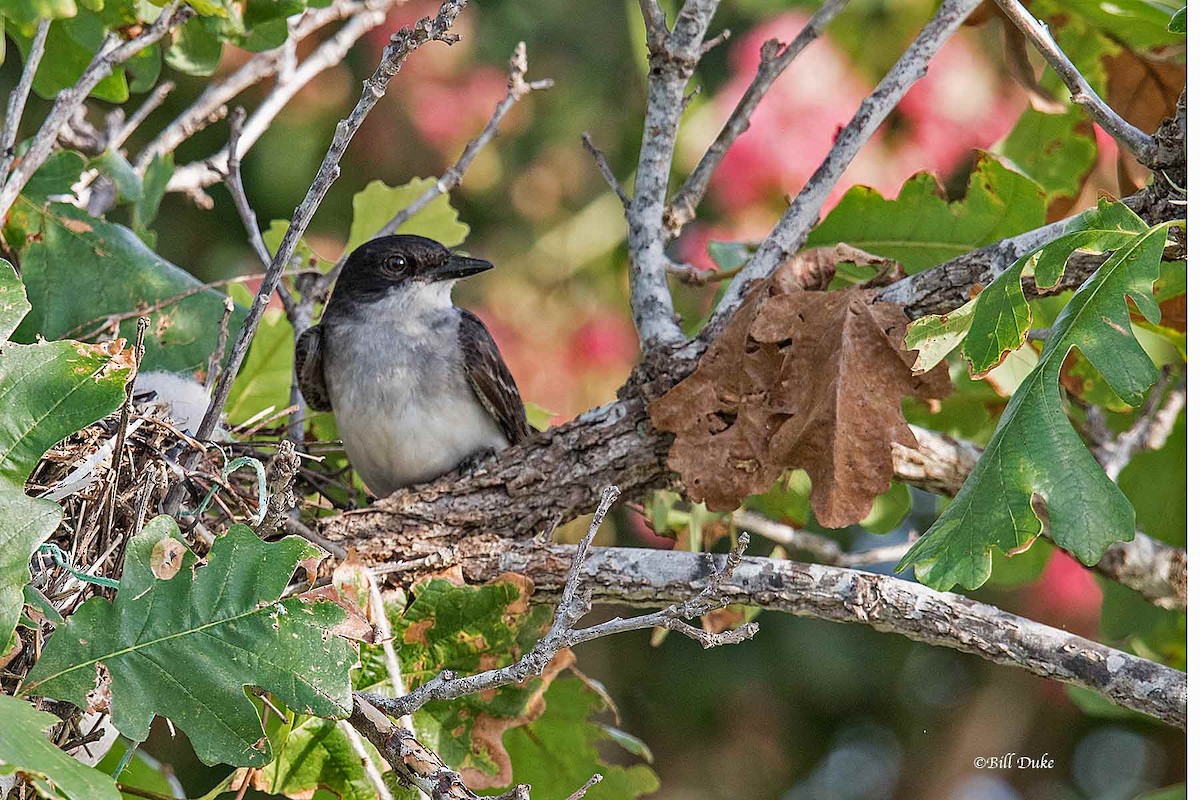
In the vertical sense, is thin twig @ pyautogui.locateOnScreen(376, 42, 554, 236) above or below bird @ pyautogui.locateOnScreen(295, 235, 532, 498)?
above

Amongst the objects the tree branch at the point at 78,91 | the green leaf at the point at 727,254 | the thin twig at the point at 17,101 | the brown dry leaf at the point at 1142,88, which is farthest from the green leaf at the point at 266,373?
the brown dry leaf at the point at 1142,88

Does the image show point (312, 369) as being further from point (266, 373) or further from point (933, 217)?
point (933, 217)

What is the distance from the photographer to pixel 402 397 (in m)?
4.01

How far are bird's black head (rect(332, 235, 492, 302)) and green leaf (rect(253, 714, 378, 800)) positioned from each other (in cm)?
173

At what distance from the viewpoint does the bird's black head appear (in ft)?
13.6

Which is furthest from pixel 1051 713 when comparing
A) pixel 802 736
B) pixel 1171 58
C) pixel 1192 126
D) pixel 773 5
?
pixel 1192 126

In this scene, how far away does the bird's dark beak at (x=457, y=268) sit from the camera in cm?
411

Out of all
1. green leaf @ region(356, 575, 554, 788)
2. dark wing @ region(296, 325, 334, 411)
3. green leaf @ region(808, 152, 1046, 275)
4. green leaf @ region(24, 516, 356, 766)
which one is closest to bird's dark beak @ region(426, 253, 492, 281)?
dark wing @ region(296, 325, 334, 411)

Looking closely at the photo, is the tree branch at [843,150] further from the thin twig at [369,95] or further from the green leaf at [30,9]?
the green leaf at [30,9]

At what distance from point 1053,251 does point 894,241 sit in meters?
1.04

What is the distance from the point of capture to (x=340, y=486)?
146 inches

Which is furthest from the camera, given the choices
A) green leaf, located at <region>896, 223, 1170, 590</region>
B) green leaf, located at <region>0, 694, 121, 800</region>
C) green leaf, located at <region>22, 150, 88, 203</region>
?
green leaf, located at <region>22, 150, 88, 203</region>

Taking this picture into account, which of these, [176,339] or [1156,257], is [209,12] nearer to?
[176,339]

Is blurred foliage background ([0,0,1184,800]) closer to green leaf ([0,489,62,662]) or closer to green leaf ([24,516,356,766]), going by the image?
green leaf ([24,516,356,766])
